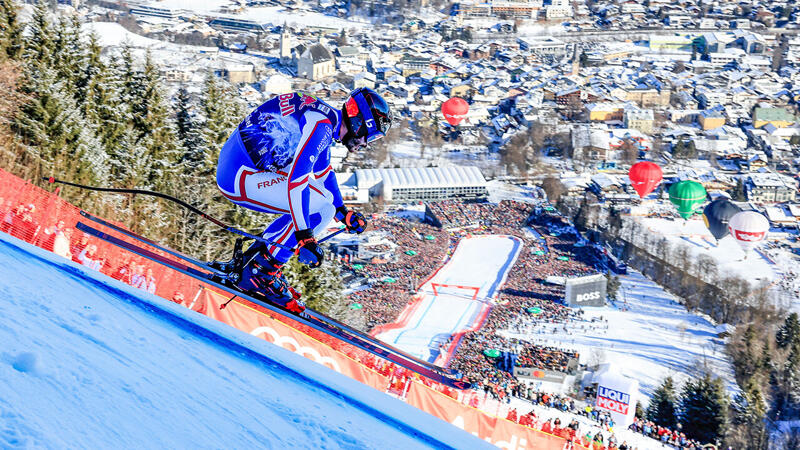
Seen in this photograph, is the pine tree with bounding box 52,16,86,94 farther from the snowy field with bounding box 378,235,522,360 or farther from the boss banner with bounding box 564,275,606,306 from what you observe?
the boss banner with bounding box 564,275,606,306

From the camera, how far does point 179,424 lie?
6.32 feet

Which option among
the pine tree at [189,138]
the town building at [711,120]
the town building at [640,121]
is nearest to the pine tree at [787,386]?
the pine tree at [189,138]

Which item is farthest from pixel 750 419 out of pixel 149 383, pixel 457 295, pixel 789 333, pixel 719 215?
pixel 149 383

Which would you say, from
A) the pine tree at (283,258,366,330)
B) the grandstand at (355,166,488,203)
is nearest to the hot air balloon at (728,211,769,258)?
the grandstand at (355,166,488,203)

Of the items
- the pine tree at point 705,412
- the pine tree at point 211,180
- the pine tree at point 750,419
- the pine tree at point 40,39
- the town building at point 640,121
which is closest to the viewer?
the pine tree at point 211,180

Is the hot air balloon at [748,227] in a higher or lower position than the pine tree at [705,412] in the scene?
higher

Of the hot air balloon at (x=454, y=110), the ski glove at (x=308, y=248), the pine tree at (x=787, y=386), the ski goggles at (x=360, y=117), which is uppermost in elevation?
the ski goggles at (x=360, y=117)

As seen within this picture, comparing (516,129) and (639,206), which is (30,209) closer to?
(639,206)

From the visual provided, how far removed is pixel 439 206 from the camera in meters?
24.5

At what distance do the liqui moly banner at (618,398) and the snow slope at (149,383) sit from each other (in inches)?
315

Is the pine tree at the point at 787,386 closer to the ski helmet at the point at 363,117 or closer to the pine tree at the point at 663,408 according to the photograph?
the pine tree at the point at 663,408

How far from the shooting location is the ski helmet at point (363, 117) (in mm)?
3080

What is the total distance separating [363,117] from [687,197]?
69.8 ft

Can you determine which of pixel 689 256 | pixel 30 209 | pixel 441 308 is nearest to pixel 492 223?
pixel 689 256
